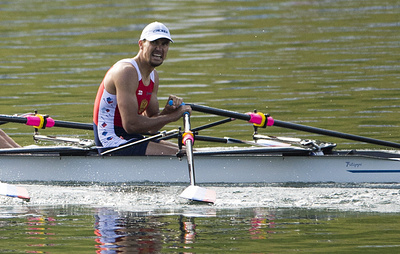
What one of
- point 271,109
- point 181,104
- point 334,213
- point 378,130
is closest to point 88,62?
point 271,109

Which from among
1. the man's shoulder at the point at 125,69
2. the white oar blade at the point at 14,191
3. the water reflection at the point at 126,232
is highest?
the man's shoulder at the point at 125,69

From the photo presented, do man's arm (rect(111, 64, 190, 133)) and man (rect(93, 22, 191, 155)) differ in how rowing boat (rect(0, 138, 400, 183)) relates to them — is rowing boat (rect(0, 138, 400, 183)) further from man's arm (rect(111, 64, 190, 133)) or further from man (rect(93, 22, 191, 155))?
man's arm (rect(111, 64, 190, 133))

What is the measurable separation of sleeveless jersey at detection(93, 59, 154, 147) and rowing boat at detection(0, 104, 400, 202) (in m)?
0.24

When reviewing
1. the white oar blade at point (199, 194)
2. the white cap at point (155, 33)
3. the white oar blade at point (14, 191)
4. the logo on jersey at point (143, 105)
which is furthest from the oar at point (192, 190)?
the white oar blade at point (14, 191)

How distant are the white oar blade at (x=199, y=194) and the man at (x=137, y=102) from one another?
46.5 inches

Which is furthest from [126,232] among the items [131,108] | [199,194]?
[131,108]

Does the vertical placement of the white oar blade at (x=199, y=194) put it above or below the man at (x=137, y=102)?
below

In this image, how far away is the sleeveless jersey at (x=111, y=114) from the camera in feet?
39.4

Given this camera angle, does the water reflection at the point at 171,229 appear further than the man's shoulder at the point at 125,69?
No

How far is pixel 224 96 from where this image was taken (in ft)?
65.5

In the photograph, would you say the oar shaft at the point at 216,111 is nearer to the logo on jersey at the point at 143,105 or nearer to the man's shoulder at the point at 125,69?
the logo on jersey at the point at 143,105

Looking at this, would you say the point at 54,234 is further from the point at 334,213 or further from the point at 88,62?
the point at 88,62

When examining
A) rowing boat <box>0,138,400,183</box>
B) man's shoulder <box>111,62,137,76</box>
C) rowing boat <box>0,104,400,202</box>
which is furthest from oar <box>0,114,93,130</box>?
man's shoulder <box>111,62,137,76</box>

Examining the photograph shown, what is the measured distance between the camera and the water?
31.7ft
